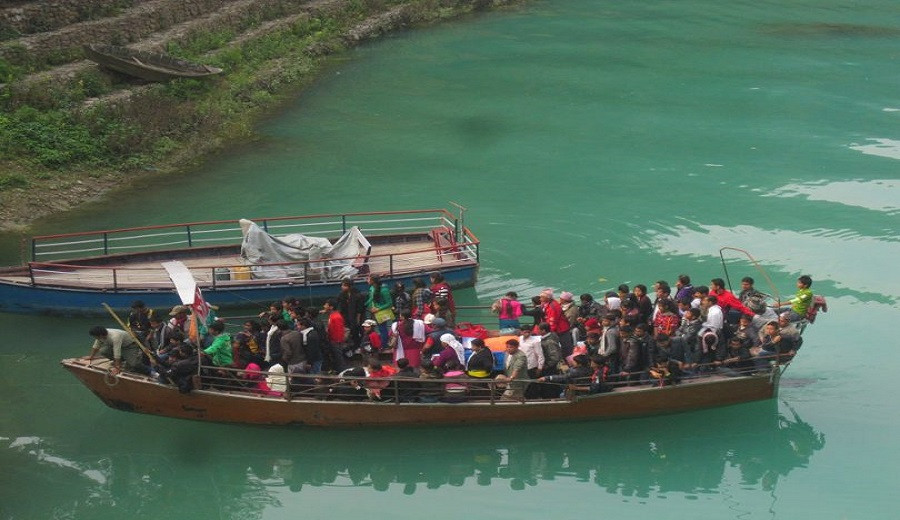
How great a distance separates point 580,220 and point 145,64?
14.0 meters

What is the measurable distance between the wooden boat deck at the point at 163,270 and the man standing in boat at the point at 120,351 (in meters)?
2.90

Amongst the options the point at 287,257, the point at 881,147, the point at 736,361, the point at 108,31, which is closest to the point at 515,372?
→ the point at 736,361

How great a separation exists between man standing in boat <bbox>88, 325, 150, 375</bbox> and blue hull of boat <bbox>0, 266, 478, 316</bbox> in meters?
3.25

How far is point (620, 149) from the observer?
97.0 ft

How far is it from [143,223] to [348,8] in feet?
63.6

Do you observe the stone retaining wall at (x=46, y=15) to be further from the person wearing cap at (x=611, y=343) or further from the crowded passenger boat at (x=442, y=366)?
the person wearing cap at (x=611, y=343)

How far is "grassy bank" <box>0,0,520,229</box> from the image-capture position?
25641 mm

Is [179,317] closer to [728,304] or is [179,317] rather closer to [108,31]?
[728,304]

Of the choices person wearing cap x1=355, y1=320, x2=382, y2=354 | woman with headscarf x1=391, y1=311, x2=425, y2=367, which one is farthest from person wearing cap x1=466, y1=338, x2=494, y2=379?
person wearing cap x1=355, y1=320, x2=382, y2=354

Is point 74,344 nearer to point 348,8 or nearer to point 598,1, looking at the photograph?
point 348,8

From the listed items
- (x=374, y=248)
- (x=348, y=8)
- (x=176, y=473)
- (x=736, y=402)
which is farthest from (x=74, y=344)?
(x=348, y=8)

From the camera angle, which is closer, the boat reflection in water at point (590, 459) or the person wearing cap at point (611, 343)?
the person wearing cap at point (611, 343)

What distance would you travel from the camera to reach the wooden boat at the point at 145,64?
99.9 ft

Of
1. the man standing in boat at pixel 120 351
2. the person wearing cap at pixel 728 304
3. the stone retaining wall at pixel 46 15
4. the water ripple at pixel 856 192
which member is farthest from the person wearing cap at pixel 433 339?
the stone retaining wall at pixel 46 15
